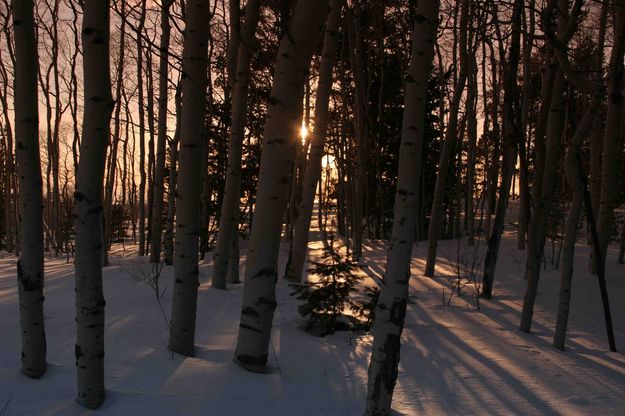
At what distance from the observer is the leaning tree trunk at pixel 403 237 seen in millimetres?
3408

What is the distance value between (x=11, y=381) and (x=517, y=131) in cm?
655

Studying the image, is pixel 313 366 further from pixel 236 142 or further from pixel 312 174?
pixel 312 174

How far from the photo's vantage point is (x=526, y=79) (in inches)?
503

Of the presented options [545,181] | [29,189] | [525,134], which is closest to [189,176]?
[29,189]

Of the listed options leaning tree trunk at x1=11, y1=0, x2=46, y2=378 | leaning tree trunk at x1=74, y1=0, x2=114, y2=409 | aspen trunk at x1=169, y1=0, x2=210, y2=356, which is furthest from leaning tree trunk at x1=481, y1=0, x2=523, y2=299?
leaning tree trunk at x1=11, y1=0, x2=46, y2=378

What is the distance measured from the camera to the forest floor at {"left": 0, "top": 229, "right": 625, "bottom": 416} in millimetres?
3547

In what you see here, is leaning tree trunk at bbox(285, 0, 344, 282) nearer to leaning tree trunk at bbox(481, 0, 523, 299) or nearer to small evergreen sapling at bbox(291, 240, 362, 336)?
leaning tree trunk at bbox(481, 0, 523, 299)

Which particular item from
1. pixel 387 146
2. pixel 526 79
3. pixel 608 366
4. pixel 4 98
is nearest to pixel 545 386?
pixel 608 366

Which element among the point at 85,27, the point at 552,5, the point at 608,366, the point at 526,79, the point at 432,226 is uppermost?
the point at 526,79

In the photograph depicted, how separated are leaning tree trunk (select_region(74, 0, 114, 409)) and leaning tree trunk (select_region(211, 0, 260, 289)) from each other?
4166 mm

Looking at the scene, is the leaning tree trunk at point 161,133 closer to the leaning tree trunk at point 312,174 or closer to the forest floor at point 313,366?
the leaning tree trunk at point 312,174

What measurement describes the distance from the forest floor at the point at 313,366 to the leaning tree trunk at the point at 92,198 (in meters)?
0.27

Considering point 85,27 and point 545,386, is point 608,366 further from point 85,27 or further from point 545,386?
point 85,27

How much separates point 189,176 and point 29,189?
1.26 meters
